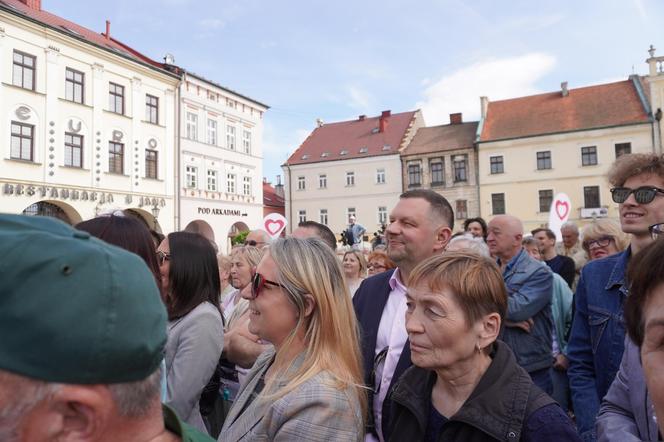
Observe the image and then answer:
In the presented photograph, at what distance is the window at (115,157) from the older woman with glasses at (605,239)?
23.8 m

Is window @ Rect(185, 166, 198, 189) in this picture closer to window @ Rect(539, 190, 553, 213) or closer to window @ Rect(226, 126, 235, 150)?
window @ Rect(226, 126, 235, 150)

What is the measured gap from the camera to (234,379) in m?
3.54

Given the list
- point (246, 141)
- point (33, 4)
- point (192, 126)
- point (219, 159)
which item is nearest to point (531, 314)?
point (192, 126)

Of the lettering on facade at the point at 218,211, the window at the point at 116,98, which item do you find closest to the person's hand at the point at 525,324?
the window at the point at 116,98

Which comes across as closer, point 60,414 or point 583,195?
point 60,414

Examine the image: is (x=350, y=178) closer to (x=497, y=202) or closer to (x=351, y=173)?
(x=351, y=173)

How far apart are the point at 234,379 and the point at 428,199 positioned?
188 centimetres

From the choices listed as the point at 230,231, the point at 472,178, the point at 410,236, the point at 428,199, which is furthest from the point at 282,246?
the point at 472,178

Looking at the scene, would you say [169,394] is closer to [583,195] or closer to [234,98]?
[234,98]

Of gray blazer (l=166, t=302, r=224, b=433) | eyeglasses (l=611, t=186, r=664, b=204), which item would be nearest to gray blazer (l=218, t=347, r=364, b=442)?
gray blazer (l=166, t=302, r=224, b=433)

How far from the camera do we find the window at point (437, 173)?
38969 mm

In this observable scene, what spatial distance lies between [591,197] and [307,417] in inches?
1482

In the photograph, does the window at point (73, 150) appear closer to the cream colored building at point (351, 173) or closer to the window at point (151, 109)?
the window at point (151, 109)

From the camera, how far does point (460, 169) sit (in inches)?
1513
